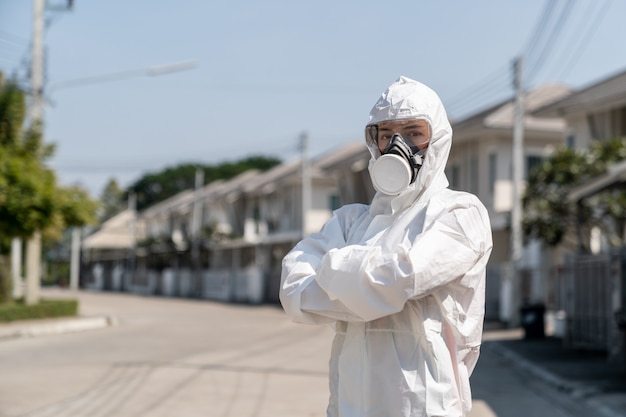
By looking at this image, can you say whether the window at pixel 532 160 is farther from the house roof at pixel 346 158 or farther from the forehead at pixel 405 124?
the forehead at pixel 405 124

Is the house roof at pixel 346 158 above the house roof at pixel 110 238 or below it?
above

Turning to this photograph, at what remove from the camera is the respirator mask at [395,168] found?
2824 millimetres

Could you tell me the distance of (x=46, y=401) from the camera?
34.7ft

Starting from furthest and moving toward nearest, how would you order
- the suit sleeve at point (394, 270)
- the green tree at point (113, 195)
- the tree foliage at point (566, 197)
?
the green tree at point (113, 195) → the tree foliage at point (566, 197) → the suit sleeve at point (394, 270)

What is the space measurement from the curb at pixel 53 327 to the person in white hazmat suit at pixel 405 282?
18.3m

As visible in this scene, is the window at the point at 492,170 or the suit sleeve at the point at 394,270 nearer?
the suit sleeve at the point at 394,270

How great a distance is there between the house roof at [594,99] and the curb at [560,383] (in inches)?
398

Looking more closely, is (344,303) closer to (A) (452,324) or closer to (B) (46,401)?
(A) (452,324)

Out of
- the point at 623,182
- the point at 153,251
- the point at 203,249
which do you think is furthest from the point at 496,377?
the point at 153,251

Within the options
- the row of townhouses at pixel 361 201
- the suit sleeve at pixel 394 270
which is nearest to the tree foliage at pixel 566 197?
the row of townhouses at pixel 361 201

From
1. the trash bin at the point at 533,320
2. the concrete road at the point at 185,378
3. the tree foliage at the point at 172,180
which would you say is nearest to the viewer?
the concrete road at the point at 185,378

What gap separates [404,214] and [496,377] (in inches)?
453

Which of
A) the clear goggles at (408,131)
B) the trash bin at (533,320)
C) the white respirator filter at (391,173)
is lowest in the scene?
the trash bin at (533,320)

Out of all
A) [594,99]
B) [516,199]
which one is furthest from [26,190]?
[594,99]
